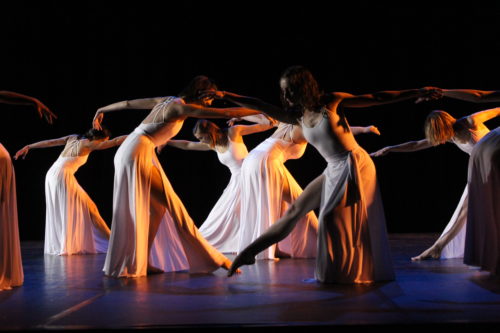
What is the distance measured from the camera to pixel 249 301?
9.14 feet

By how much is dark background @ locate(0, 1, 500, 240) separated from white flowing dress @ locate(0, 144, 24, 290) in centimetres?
437

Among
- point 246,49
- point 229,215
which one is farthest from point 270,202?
point 246,49

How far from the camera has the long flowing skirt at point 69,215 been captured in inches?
267

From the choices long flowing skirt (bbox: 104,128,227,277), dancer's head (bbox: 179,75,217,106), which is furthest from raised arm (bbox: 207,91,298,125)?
long flowing skirt (bbox: 104,128,227,277)

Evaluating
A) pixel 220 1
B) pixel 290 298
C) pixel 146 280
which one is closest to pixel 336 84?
pixel 220 1

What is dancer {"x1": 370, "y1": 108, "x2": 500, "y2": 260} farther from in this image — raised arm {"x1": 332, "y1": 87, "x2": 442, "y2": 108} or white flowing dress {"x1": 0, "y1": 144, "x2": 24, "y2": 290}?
white flowing dress {"x1": 0, "y1": 144, "x2": 24, "y2": 290}

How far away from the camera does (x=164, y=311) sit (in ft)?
8.36

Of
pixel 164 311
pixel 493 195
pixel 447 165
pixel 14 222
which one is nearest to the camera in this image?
pixel 164 311

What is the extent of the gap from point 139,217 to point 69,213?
3.14 metres

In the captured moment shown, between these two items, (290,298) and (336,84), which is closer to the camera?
(290,298)

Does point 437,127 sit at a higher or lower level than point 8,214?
higher

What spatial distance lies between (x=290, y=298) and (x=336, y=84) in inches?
204

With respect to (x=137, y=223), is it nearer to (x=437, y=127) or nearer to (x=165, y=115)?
(x=165, y=115)

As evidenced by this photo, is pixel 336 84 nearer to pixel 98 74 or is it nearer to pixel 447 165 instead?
pixel 447 165
